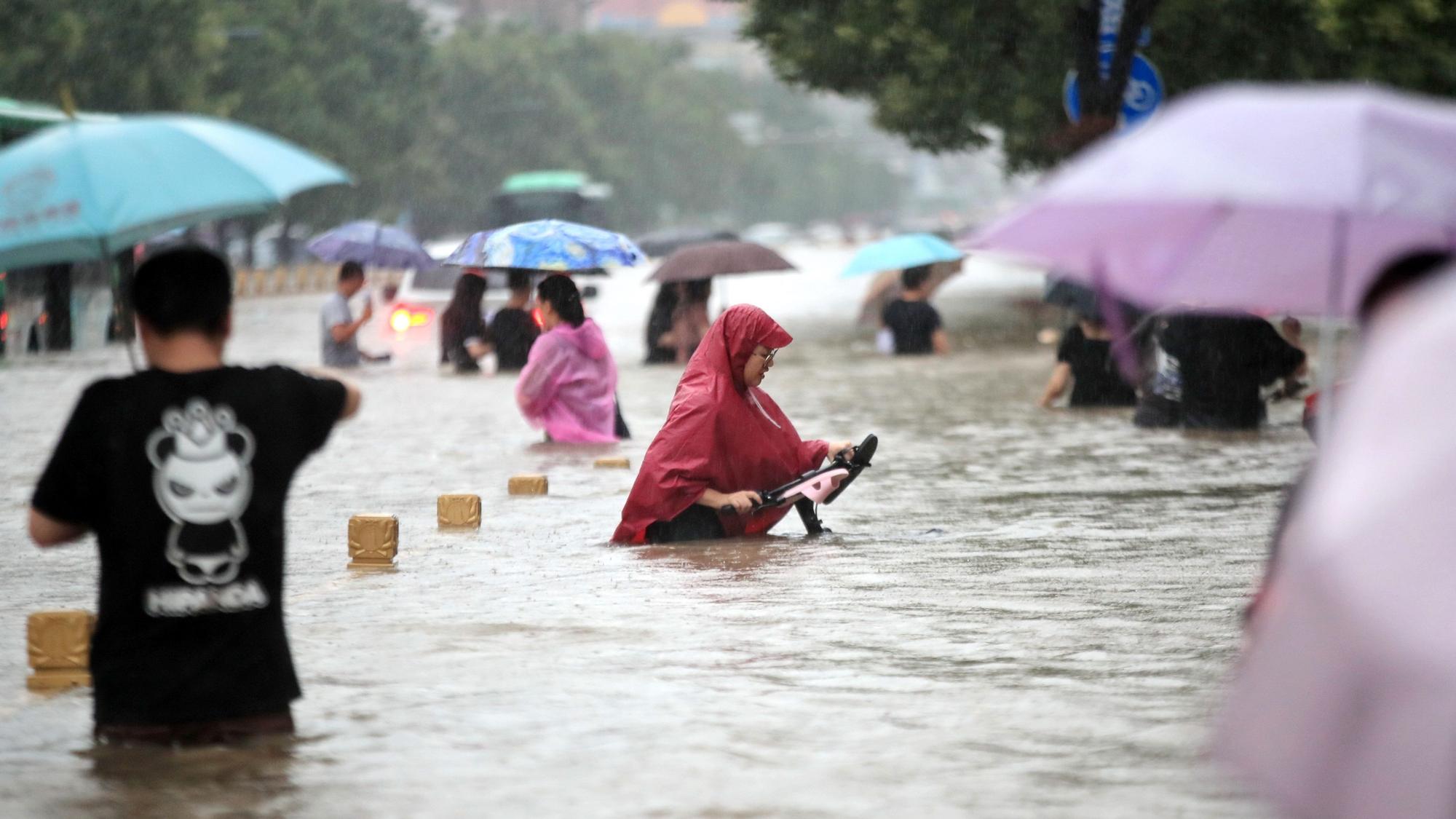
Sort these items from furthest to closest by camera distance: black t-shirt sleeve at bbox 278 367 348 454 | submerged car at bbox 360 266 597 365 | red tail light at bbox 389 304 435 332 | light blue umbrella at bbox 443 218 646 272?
red tail light at bbox 389 304 435 332 < submerged car at bbox 360 266 597 365 < light blue umbrella at bbox 443 218 646 272 < black t-shirt sleeve at bbox 278 367 348 454

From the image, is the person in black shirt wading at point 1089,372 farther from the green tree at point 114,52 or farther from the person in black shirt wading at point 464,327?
the green tree at point 114,52

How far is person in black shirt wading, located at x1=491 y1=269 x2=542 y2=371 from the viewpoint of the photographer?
22.2m

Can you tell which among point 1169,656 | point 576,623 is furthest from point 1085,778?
point 576,623

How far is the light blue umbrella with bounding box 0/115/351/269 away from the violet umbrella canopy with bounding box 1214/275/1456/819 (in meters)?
3.38

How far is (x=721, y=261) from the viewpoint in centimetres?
2134

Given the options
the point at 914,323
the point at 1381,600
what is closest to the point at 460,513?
the point at 1381,600

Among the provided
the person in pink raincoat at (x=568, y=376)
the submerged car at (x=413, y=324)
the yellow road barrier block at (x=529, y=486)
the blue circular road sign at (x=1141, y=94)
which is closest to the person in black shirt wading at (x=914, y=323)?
the submerged car at (x=413, y=324)

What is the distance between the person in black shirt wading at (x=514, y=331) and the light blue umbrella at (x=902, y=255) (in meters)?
3.33

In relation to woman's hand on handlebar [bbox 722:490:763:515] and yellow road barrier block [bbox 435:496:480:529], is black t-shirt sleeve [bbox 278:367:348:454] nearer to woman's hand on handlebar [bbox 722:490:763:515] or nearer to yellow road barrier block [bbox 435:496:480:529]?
woman's hand on handlebar [bbox 722:490:763:515]

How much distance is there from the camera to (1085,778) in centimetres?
555

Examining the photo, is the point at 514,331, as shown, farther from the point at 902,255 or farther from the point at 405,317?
the point at 405,317

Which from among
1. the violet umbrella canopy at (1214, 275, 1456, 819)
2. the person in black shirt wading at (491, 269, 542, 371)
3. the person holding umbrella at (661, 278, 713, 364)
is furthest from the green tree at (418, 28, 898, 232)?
the violet umbrella canopy at (1214, 275, 1456, 819)

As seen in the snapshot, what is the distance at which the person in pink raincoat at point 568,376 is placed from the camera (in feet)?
49.6

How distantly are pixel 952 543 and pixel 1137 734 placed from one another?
14.1ft
